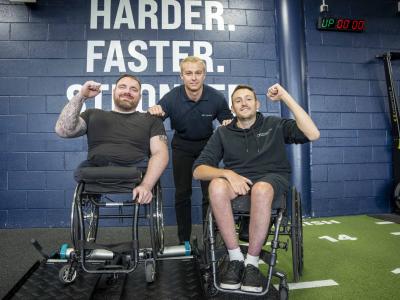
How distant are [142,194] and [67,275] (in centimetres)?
56

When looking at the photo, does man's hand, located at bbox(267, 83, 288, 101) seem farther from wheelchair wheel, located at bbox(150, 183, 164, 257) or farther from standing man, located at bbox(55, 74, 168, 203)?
wheelchair wheel, located at bbox(150, 183, 164, 257)

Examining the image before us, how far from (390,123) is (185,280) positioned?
3.12m

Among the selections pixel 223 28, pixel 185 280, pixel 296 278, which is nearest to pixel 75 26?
pixel 223 28

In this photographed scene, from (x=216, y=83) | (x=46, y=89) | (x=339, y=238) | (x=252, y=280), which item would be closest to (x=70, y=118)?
(x=252, y=280)

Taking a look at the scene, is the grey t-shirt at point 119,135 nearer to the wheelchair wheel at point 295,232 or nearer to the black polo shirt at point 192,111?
the black polo shirt at point 192,111

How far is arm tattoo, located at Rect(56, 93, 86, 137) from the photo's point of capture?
173 centimetres

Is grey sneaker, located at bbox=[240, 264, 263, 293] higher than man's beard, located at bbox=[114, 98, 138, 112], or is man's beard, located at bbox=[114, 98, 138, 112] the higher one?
man's beard, located at bbox=[114, 98, 138, 112]

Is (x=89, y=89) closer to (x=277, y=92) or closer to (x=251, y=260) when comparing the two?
(x=277, y=92)

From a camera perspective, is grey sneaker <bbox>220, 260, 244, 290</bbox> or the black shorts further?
the black shorts

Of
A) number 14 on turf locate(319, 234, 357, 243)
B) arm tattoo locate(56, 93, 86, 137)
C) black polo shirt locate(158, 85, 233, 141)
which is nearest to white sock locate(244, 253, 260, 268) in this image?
black polo shirt locate(158, 85, 233, 141)

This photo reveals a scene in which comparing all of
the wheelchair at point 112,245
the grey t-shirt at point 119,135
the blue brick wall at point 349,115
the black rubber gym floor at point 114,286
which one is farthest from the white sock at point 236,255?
the blue brick wall at point 349,115

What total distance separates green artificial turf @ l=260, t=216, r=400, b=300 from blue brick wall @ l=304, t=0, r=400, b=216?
0.54 meters

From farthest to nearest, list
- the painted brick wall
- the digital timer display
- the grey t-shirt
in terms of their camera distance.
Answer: the digital timer display
the painted brick wall
the grey t-shirt

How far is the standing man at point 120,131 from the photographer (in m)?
1.74
